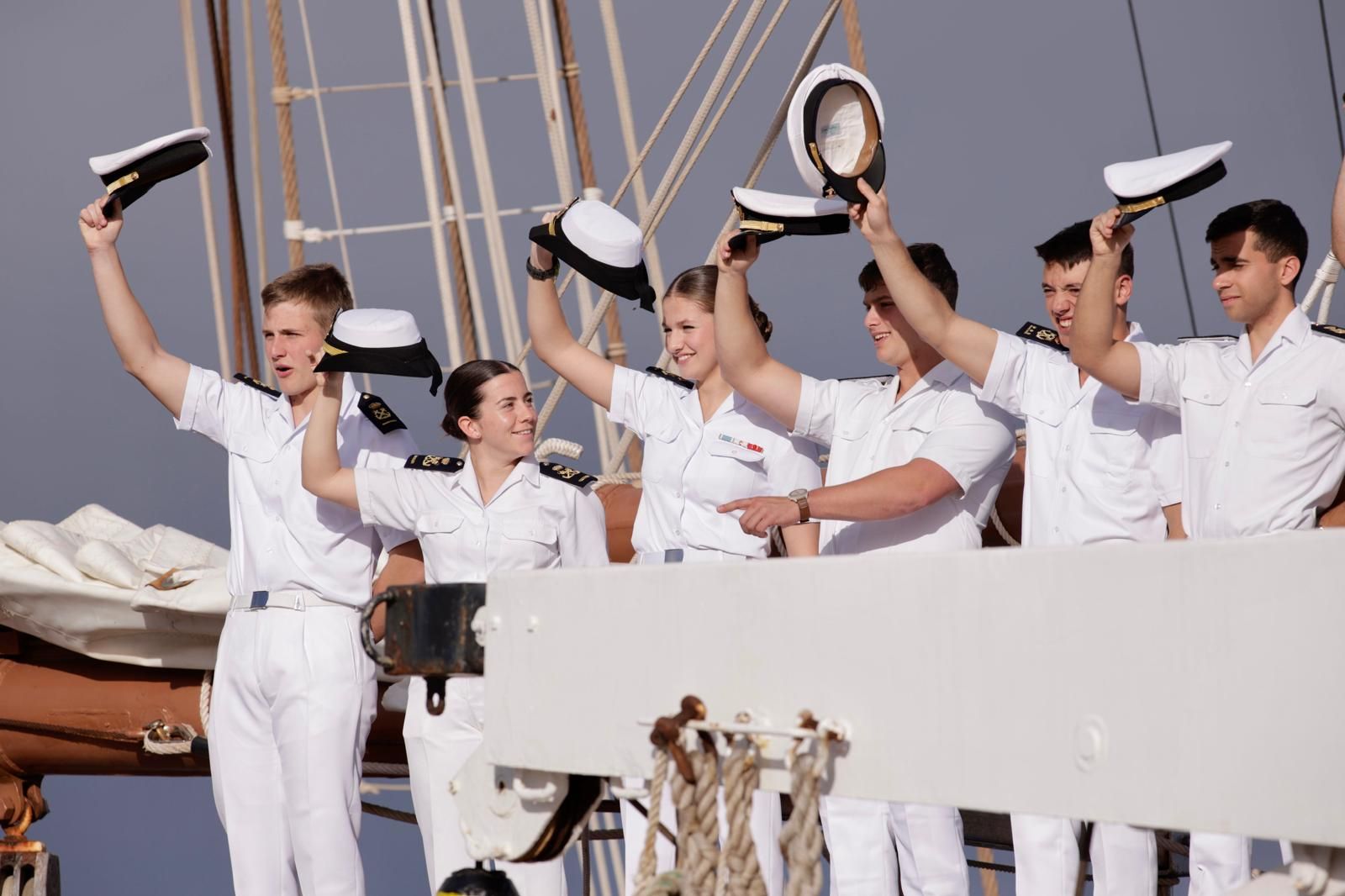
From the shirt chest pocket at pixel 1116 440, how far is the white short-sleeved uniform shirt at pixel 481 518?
2.99 feet

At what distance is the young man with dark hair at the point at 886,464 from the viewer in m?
2.56

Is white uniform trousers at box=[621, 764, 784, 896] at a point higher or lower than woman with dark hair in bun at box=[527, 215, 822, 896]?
lower

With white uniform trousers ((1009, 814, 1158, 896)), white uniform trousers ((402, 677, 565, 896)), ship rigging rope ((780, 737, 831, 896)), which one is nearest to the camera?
ship rigging rope ((780, 737, 831, 896))

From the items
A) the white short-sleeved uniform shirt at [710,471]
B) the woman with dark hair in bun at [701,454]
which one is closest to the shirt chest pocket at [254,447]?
the woman with dark hair in bun at [701,454]

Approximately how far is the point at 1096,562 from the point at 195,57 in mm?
5560

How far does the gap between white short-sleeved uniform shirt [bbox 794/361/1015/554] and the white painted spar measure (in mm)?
1263

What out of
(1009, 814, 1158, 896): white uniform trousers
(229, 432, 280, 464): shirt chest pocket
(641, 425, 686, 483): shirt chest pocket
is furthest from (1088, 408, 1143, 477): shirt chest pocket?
(229, 432, 280, 464): shirt chest pocket

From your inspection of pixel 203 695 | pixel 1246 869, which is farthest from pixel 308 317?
pixel 1246 869

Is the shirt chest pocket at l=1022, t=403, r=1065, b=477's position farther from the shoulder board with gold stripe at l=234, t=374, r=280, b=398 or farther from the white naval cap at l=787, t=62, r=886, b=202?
the shoulder board with gold stripe at l=234, t=374, r=280, b=398

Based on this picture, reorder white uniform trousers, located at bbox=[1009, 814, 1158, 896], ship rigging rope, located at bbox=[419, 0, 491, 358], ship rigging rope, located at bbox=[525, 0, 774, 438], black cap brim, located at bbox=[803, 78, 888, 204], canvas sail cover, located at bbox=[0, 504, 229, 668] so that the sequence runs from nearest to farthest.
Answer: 1. black cap brim, located at bbox=[803, 78, 888, 204]
2. white uniform trousers, located at bbox=[1009, 814, 1158, 896]
3. canvas sail cover, located at bbox=[0, 504, 229, 668]
4. ship rigging rope, located at bbox=[525, 0, 774, 438]
5. ship rigging rope, located at bbox=[419, 0, 491, 358]

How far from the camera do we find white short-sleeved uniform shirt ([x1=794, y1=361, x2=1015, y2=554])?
2.67m

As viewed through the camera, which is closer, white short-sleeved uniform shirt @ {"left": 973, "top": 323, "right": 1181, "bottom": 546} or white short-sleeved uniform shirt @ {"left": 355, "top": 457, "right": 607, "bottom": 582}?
white short-sleeved uniform shirt @ {"left": 973, "top": 323, "right": 1181, "bottom": 546}

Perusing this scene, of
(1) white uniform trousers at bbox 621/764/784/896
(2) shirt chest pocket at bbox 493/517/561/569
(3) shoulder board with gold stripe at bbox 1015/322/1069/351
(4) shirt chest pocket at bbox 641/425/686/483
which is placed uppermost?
(3) shoulder board with gold stripe at bbox 1015/322/1069/351

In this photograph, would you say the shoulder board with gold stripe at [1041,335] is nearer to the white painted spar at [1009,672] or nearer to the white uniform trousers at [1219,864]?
the white uniform trousers at [1219,864]
